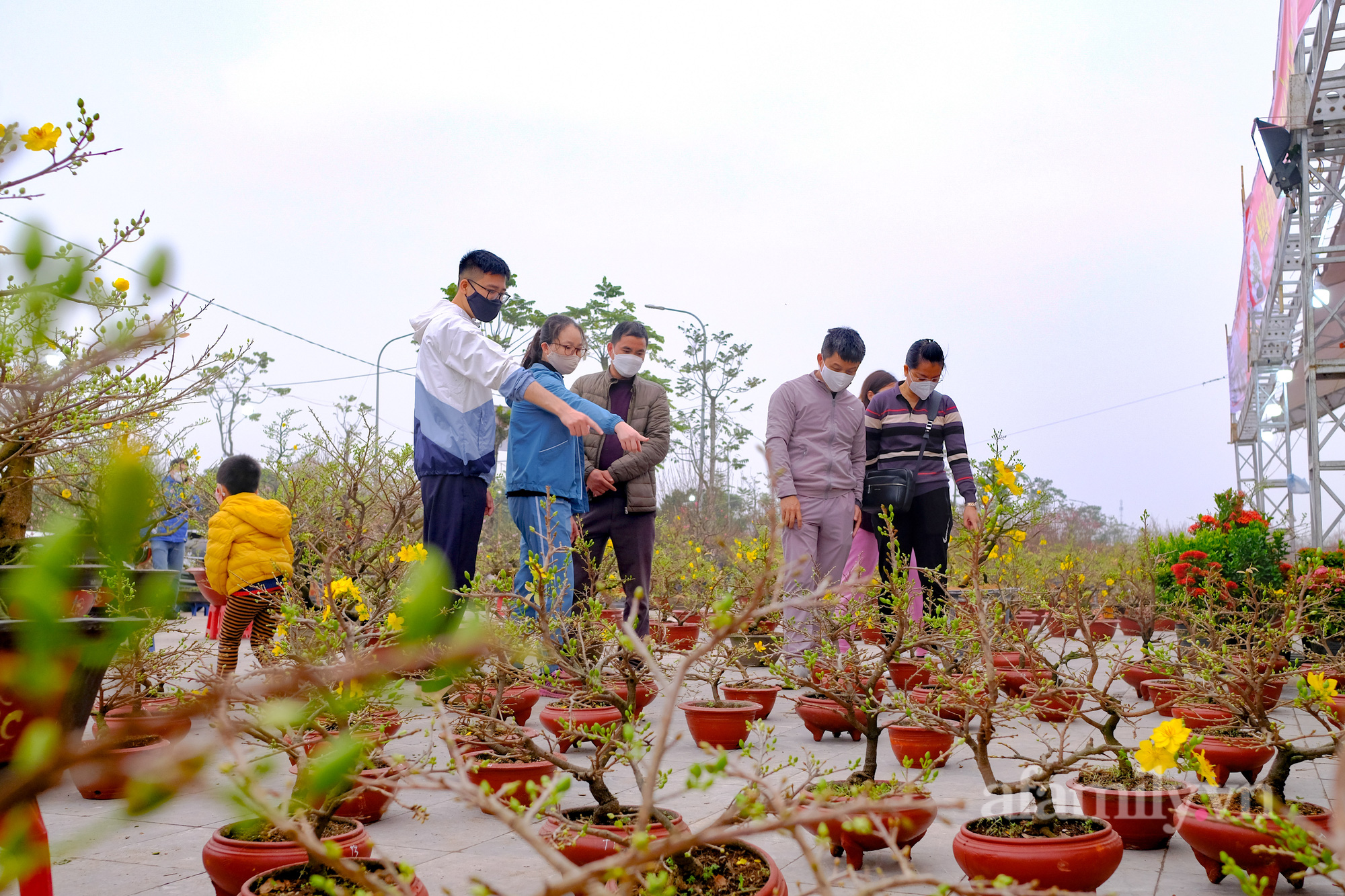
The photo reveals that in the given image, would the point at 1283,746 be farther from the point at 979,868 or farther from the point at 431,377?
the point at 431,377

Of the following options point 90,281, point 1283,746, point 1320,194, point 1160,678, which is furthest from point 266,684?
point 1320,194

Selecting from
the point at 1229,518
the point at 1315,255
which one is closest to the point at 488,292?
the point at 1229,518

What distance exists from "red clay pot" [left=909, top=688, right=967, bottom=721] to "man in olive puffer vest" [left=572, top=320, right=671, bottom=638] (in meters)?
1.45

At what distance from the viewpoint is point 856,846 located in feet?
8.18

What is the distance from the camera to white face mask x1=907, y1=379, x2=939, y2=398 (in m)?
5.45

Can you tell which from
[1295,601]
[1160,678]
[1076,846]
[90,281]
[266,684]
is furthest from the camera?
[1160,678]

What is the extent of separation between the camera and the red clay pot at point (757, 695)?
15.2ft

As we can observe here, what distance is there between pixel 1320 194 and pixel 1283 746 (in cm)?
1058

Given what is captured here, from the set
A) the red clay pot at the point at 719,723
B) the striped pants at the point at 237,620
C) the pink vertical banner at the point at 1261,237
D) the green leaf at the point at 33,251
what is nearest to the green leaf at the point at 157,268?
the green leaf at the point at 33,251

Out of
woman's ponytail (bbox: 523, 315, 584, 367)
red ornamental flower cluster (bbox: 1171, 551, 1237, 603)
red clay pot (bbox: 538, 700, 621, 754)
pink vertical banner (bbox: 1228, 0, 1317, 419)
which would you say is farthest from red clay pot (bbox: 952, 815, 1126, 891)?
pink vertical banner (bbox: 1228, 0, 1317, 419)

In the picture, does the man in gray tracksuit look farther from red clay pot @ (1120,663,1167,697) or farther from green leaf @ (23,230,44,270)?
green leaf @ (23,230,44,270)

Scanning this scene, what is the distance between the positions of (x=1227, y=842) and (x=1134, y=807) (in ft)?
1.11

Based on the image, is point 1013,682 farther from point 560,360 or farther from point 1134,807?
point 560,360

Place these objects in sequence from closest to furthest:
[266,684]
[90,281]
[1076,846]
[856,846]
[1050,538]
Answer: [266,684] → [90,281] → [1076,846] → [856,846] → [1050,538]
